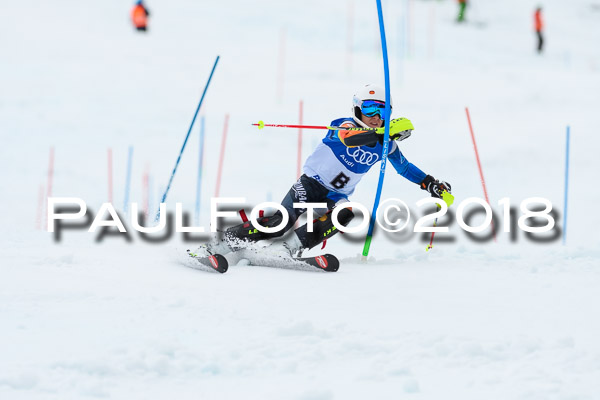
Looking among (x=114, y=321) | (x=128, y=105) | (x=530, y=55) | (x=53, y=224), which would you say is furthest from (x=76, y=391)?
(x=530, y=55)

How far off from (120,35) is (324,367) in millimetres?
14277

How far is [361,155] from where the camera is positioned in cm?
388

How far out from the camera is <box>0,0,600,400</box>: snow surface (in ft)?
7.41

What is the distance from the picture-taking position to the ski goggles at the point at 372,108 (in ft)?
12.6

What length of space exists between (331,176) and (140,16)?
1245 cm

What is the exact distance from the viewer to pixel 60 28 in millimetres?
15516

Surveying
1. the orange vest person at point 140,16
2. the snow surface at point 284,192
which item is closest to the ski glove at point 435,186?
the snow surface at point 284,192

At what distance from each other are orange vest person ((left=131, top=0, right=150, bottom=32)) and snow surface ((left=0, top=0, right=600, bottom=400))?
48 centimetres

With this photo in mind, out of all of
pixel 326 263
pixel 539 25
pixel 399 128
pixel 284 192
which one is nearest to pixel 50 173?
pixel 284 192

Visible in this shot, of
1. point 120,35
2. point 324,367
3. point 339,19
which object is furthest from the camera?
point 339,19

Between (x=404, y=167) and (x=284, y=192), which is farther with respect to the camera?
(x=284, y=192)

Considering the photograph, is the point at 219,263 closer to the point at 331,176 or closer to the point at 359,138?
the point at 331,176

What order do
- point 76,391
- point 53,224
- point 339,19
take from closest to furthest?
point 76,391 → point 53,224 → point 339,19

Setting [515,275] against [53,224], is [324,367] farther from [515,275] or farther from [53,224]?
[53,224]
